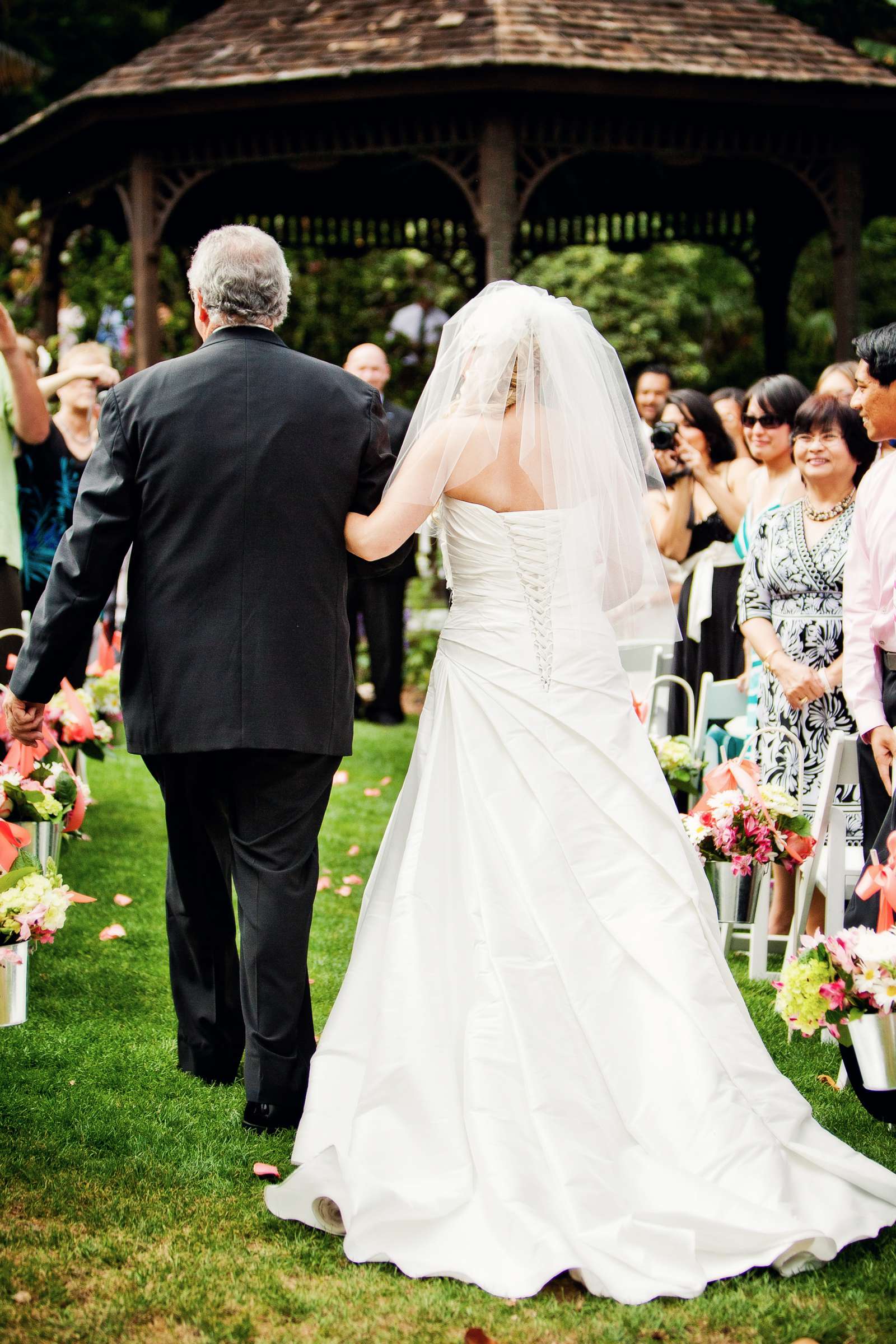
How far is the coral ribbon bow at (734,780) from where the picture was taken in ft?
15.4

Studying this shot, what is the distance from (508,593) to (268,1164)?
61.1 inches

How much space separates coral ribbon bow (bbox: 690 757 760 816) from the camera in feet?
15.4

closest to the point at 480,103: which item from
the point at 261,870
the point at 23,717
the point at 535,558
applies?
the point at 535,558

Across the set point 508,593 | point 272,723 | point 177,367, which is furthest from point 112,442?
point 508,593

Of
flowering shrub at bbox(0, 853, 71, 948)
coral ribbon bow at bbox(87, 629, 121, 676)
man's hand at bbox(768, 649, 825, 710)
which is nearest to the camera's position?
flowering shrub at bbox(0, 853, 71, 948)

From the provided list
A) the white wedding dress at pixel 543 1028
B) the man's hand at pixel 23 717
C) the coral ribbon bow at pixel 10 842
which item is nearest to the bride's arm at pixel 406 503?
the white wedding dress at pixel 543 1028

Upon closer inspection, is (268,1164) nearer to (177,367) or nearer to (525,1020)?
(525,1020)

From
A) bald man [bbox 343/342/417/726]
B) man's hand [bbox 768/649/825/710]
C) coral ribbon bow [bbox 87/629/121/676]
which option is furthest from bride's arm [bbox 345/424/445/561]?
bald man [bbox 343/342/417/726]

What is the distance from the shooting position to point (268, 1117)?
3.55 meters

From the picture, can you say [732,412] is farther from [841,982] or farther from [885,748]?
[841,982]

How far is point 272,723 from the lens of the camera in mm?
3377

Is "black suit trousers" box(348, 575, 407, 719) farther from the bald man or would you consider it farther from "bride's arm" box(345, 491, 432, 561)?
"bride's arm" box(345, 491, 432, 561)

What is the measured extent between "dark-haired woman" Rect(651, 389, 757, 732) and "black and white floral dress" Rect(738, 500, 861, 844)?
1106 millimetres

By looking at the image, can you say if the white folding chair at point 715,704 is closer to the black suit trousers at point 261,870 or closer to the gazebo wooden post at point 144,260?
the black suit trousers at point 261,870
